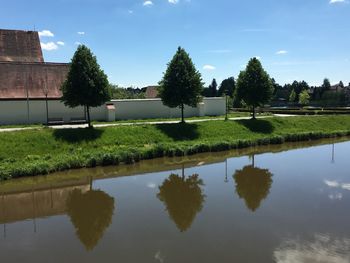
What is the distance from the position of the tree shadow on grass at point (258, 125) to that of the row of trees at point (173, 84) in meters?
2.24

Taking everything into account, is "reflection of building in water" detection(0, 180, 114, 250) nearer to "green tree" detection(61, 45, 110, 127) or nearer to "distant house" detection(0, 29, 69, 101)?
"green tree" detection(61, 45, 110, 127)

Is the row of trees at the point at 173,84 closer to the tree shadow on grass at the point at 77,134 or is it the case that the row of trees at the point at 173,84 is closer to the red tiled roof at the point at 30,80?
the tree shadow on grass at the point at 77,134

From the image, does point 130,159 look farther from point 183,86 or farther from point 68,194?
point 183,86

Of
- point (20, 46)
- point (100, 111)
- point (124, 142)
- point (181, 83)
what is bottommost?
point (124, 142)

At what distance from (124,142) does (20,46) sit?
20.7 m

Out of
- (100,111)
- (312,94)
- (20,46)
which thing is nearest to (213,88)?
(312,94)

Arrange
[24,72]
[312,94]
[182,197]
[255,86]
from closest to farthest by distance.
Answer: [182,197] → [24,72] → [255,86] → [312,94]

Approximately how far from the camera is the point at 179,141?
89.3 feet

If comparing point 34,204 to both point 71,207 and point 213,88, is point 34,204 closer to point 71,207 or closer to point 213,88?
point 71,207

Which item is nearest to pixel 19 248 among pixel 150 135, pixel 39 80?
pixel 150 135

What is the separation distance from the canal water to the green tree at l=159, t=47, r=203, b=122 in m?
9.84

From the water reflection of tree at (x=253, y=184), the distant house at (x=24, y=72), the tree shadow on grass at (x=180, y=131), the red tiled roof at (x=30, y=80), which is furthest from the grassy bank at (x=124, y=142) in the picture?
the red tiled roof at (x=30, y=80)

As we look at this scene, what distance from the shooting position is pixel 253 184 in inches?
708

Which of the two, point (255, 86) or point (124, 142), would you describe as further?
point (255, 86)
